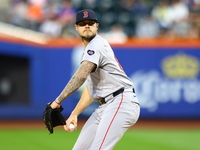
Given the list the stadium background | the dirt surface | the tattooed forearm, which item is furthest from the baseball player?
the stadium background

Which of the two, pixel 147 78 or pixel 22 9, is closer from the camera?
pixel 147 78

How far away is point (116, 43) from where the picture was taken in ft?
41.4

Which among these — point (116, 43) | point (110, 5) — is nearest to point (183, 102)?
point (116, 43)

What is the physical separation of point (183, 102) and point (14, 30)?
215 inches

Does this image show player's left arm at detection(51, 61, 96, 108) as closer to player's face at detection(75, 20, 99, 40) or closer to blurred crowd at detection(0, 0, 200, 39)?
player's face at detection(75, 20, 99, 40)

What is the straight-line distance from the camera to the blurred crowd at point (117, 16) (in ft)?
44.8

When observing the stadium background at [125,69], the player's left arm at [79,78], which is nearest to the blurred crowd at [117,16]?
the stadium background at [125,69]

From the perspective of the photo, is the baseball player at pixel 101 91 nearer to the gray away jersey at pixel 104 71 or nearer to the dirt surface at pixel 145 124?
the gray away jersey at pixel 104 71

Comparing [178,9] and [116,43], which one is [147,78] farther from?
[178,9]

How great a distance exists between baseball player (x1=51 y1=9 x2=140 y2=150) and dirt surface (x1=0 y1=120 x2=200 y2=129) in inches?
272

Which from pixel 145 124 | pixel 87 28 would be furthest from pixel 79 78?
pixel 145 124

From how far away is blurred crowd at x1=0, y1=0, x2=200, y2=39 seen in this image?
13.6 m

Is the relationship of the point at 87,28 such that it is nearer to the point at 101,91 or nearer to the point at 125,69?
the point at 101,91

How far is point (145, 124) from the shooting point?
40.9 feet
